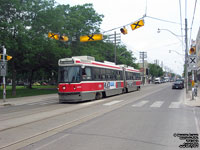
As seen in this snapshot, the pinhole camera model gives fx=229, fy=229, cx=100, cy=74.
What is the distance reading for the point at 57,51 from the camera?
96.8 ft

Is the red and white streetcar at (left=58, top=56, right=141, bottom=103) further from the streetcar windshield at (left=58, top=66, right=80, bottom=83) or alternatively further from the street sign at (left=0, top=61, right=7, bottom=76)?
the street sign at (left=0, top=61, right=7, bottom=76)

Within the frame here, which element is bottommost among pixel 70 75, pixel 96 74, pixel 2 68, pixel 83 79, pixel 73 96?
pixel 73 96

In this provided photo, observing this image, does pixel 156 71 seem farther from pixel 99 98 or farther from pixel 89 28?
pixel 99 98

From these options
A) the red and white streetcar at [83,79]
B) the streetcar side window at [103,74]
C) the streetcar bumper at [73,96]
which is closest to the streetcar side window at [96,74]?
the red and white streetcar at [83,79]

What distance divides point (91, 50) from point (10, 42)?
14729 millimetres

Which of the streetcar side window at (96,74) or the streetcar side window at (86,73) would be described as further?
the streetcar side window at (96,74)

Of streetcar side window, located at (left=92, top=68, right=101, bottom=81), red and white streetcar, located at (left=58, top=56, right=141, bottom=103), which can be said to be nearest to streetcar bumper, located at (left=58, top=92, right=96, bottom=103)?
red and white streetcar, located at (left=58, top=56, right=141, bottom=103)

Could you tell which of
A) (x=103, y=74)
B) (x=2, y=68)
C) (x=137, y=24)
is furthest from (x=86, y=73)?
(x=2, y=68)

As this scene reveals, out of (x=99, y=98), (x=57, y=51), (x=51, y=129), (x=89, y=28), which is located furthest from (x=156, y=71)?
(x=51, y=129)

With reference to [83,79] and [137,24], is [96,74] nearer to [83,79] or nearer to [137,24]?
[83,79]

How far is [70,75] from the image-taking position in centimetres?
1736

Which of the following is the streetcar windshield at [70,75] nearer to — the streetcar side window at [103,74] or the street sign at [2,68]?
the streetcar side window at [103,74]

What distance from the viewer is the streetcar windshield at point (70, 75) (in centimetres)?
1723

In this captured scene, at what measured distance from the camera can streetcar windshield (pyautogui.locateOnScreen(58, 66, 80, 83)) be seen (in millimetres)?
17234
